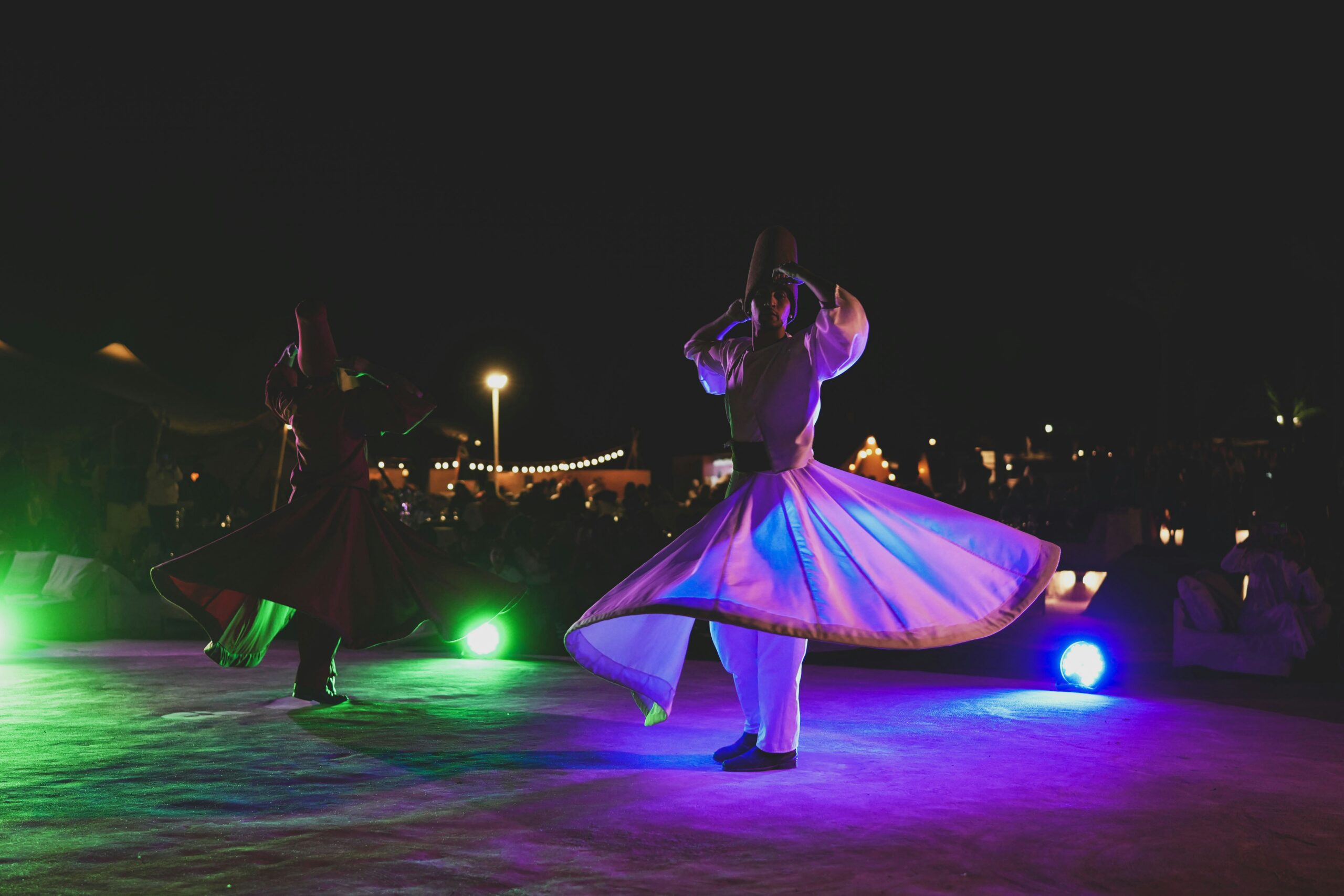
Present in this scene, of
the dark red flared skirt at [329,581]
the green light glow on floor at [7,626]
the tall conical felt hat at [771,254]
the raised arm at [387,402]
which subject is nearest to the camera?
the tall conical felt hat at [771,254]

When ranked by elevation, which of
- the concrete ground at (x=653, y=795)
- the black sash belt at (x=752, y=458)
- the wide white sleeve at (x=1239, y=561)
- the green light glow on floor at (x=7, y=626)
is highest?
the wide white sleeve at (x=1239, y=561)

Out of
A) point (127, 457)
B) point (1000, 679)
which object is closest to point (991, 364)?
point (127, 457)

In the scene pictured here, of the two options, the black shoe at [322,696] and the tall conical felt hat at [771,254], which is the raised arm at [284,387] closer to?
the black shoe at [322,696]

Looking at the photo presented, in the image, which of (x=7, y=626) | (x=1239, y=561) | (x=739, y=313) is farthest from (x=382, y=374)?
(x=1239, y=561)

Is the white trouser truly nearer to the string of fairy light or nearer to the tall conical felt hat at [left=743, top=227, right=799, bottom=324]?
the tall conical felt hat at [left=743, top=227, right=799, bottom=324]

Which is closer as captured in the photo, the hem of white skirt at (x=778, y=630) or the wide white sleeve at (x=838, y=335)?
the hem of white skirt at (x=778, y=630)

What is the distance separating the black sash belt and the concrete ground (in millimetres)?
1208

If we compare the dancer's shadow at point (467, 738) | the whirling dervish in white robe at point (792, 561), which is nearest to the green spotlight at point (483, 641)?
the dancer's shadow at point (467, 738)

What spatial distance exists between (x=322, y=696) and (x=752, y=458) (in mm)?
2863

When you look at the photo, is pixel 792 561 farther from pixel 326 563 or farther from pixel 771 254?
pixel 326 563

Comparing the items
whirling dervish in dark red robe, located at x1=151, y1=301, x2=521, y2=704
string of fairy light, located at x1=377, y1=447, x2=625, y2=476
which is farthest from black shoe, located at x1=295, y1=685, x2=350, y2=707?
string of fairy light, located at x1=377, y1=447, x2=625, y2=476

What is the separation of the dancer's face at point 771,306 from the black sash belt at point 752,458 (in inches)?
20.7

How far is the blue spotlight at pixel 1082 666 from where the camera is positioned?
745 cm

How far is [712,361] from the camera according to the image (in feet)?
18.7
